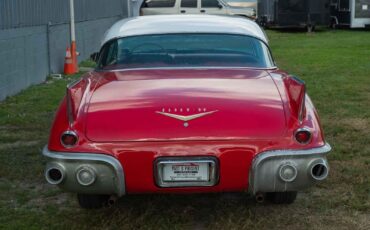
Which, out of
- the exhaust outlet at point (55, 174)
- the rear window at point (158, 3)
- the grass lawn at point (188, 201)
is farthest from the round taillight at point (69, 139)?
the rear window at point (158, 3)

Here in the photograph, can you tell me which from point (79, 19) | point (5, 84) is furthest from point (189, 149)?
point (79, 19)

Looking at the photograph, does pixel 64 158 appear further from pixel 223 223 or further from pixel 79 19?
pixel 79 19

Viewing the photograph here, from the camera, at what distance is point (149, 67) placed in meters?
5.30

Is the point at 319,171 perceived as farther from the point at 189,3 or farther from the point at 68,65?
the point at 189,3

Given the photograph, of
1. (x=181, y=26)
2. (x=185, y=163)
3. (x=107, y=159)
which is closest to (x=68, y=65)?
(x=181, y=26)

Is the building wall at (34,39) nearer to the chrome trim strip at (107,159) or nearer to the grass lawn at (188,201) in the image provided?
the grass lawn at (188,201)

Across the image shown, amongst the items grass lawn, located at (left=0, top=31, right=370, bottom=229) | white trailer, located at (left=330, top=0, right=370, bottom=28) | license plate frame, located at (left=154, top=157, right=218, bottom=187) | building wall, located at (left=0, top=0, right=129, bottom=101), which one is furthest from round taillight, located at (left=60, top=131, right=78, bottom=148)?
white trailer, located at (left=330, top=0, right=370, bottom=28)

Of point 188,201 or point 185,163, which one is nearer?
point 185,163

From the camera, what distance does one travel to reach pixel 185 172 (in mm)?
4188

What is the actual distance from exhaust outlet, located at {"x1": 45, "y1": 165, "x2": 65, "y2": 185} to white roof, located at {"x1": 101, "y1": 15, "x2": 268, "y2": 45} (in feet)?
5.91

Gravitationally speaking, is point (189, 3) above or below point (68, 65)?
above

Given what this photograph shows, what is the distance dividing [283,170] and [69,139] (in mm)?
1386

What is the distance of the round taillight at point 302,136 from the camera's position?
4.24 metres

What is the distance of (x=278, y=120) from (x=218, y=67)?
1151 mm
